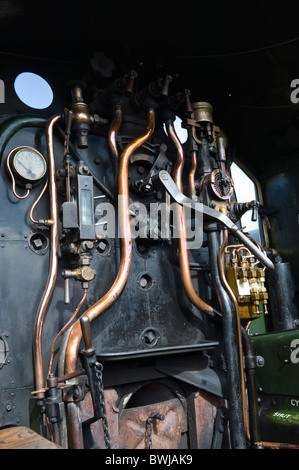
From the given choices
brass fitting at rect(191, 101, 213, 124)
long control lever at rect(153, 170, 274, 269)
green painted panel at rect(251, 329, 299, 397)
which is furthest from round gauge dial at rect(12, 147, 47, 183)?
green painted panel at rect(251, 329, 299, 397)

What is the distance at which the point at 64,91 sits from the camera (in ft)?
9.68

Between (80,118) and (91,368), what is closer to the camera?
(91,368)

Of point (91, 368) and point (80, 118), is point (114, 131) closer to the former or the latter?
point (80, 118)

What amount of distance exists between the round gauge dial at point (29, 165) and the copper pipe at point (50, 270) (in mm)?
58

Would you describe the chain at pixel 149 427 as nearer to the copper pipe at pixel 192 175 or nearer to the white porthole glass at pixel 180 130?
the copper pipe at pixel 192 175

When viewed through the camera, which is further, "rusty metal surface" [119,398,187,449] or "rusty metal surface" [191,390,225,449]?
"rusty metal surface" [191,390,225,449]

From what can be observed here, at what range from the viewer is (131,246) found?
2734 millimetres

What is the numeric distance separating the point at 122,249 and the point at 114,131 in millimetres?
818

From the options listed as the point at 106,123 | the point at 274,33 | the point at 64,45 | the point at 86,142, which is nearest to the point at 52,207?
the point at 86,142

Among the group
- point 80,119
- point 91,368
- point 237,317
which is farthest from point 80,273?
point 237,317

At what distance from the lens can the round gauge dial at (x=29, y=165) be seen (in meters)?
2.54

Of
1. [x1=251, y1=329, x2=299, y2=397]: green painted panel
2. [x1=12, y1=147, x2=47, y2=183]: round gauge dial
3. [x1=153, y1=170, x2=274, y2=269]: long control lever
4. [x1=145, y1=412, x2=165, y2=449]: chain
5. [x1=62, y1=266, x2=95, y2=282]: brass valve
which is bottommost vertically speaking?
[x1=145, y1=412, x2=165, y2=449]: chain

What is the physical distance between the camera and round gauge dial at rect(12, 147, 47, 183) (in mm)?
2545

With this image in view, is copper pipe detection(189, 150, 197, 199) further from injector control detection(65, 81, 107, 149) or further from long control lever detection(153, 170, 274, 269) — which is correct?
injector control detection(65, 81, 107, 149)
